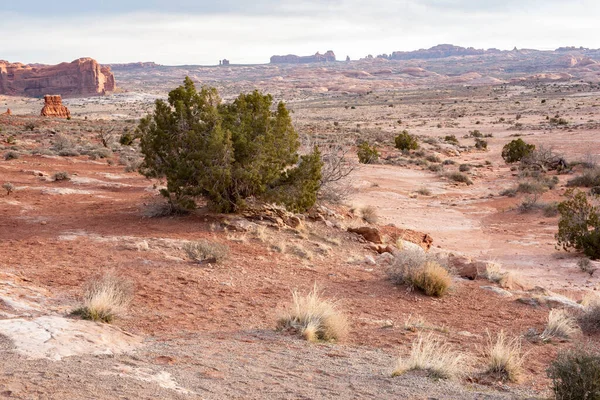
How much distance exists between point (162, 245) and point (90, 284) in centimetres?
283

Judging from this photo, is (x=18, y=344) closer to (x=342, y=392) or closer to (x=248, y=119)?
(x=342, y=392)

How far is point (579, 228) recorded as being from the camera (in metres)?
13.9

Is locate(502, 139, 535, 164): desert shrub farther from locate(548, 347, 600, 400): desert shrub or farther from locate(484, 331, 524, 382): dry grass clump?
locate(548, 347, 600, 400): desert shrub

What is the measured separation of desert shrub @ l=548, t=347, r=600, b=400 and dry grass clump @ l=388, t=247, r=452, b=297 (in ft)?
13.6

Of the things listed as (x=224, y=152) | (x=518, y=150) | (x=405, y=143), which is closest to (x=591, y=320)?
(x=224, y=152)

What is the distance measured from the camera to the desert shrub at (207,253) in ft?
32.2

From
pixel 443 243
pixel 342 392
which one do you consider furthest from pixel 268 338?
pixel 443 243

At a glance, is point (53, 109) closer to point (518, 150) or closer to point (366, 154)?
point (366, 154)

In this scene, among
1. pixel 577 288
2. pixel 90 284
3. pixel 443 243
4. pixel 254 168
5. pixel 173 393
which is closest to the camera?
pixel 173 393

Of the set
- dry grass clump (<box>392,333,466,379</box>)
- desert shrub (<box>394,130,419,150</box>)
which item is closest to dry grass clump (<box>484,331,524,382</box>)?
dry grass clump (<box>392,333,466,379</box>)

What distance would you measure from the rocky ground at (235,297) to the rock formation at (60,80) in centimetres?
11328

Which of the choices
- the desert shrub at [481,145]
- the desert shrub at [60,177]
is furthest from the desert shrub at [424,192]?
the desert shrub at [481,145]

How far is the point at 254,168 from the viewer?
12219 mm

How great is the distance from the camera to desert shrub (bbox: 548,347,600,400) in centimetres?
471
